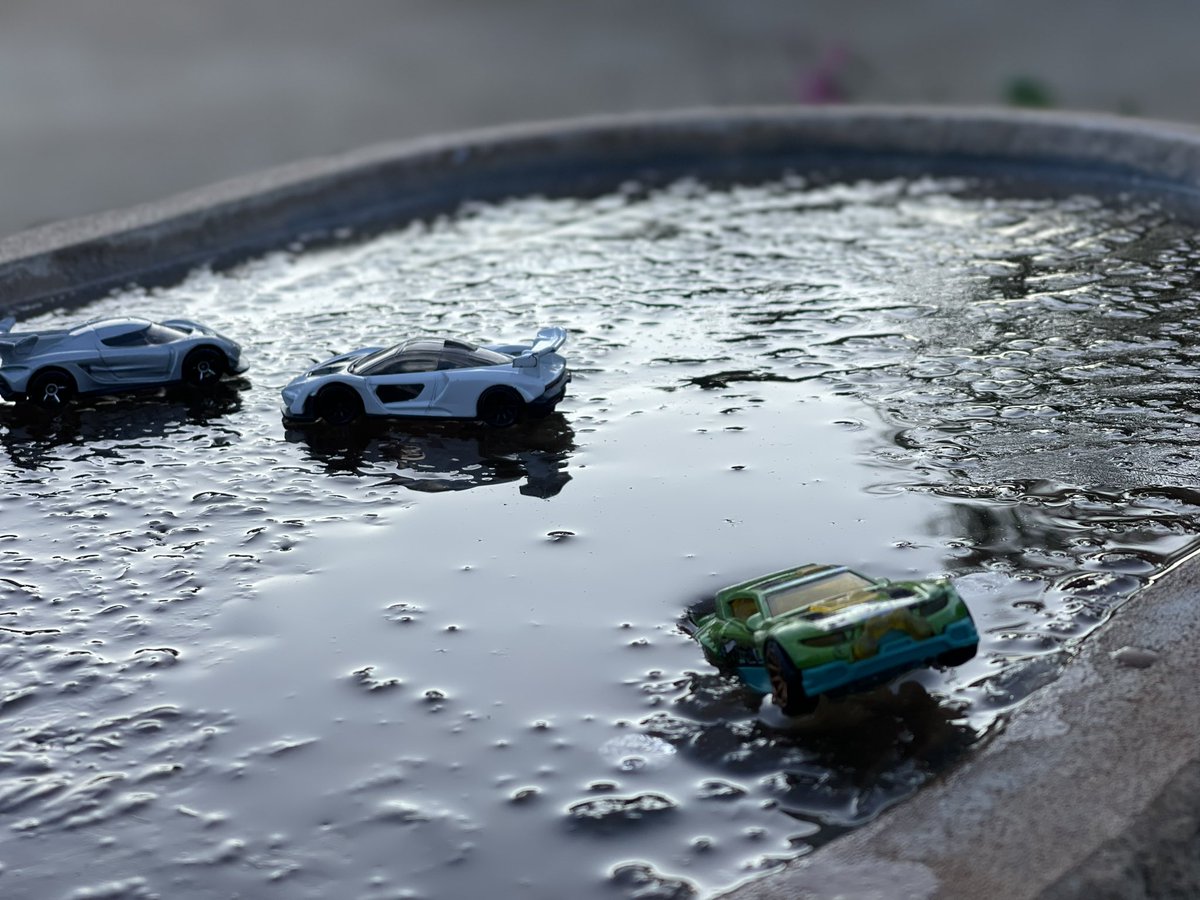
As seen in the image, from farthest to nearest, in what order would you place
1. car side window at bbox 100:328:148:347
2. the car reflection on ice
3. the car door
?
car side window at bbox 100:328:148:347
the car door
the car reflection on ice

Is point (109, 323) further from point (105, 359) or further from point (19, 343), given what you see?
point (19, 343)

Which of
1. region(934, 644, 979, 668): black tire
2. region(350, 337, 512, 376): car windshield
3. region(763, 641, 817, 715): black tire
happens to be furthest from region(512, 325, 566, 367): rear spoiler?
region(934, 644, 979, 668): black tire

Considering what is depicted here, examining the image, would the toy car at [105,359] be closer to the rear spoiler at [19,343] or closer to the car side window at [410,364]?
the rear spoiler at [19,343]

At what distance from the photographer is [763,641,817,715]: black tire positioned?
8727mm

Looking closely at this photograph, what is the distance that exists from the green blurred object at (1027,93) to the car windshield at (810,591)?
2879 cm

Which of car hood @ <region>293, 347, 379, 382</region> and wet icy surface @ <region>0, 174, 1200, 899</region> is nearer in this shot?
wet icy surface @ <region>0, 174, 1200, 899</region>

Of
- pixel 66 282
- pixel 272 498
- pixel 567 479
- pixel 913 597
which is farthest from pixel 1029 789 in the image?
pixel 66 282

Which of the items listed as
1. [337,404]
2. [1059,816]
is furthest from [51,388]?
[1059,816]

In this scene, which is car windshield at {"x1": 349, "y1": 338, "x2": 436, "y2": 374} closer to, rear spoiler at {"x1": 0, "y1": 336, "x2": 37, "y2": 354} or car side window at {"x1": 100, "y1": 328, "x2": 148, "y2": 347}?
car side window at {"x1": 100, "y1": 328, "x2": 148, "y2": 347}

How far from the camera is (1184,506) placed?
38.5 ft

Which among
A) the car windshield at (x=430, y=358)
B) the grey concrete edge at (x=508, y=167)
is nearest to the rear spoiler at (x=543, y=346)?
the car windshield at (x=430, y=358)

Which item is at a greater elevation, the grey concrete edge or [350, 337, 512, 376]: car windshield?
the grey concrete edge

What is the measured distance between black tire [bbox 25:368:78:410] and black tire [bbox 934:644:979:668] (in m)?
10.5

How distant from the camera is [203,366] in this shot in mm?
15984
